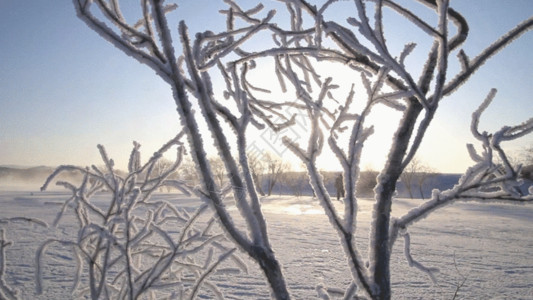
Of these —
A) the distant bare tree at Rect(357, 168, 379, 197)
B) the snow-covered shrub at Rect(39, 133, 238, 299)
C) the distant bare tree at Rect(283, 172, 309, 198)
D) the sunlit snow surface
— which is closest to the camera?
the snow-covered shrub at Rect(39, 133, 238, 299)

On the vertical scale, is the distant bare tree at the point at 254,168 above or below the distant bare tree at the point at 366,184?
above

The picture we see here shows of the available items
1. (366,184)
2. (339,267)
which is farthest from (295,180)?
(339,267)

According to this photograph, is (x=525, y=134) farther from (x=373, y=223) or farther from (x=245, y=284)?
(x=245, y=284)

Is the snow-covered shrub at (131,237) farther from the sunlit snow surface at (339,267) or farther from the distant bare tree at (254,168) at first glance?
the sunlit snow surface at (339,267)

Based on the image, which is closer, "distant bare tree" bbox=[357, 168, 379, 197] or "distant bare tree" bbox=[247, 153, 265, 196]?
"distant bare tree" bbox=[247, 153, 265, 196]

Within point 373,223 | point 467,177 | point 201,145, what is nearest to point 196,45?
point 201,145

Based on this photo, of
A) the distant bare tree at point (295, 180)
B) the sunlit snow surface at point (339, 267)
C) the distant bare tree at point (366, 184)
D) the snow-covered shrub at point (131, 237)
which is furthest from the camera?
the distant bare tree at point (295, 180)

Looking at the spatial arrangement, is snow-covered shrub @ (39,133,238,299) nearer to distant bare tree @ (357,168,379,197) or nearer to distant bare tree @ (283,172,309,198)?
distant bare tree @ (357,168,379,197)

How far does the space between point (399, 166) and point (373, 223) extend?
0.15 m

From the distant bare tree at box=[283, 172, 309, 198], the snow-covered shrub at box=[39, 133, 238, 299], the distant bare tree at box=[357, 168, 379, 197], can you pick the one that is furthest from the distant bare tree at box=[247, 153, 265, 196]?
the distant bare tree at box=[357, 168, 379, 197]

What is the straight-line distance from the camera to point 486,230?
970cm

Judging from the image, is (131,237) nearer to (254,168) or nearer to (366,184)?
(254,168)

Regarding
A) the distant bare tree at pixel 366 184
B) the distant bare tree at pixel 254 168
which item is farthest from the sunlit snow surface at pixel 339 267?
the distant bare tree at pixel 366 184

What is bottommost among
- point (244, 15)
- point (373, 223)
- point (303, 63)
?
point (373, 223)
